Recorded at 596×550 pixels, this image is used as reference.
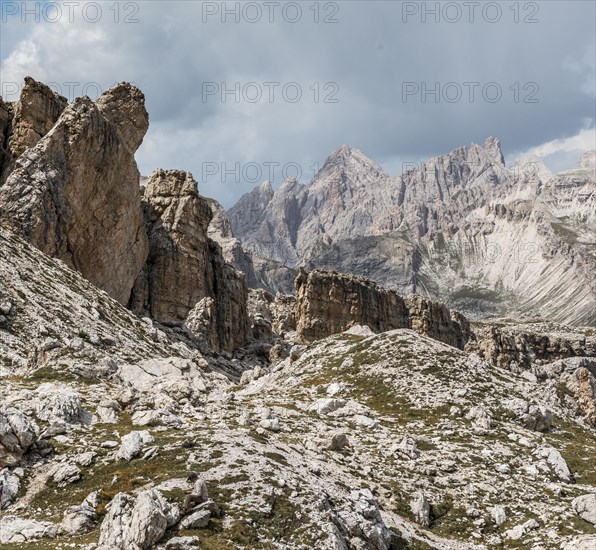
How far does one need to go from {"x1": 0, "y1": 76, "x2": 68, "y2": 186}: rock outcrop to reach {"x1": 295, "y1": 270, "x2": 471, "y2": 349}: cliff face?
8482cm

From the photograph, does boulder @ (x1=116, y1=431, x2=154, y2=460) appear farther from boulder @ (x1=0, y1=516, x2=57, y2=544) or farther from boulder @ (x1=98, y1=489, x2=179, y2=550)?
boulder @ (x1=98, y1=489, x2=179, y2=550)

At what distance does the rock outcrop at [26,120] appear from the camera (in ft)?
328

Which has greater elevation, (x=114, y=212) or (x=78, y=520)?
(x=114, y=212)

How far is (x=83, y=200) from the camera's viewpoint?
98438mm

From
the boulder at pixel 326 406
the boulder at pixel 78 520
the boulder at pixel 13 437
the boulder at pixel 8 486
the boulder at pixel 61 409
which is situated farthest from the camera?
the boulder at pixel 326 406

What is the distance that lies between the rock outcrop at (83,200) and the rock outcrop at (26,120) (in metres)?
7.31

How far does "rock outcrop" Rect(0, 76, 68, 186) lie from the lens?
9994 centimetres

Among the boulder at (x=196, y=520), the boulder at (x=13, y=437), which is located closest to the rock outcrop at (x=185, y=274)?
the boulder at (x=13, y=437)

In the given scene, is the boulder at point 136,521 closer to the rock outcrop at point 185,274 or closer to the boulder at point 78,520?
the boulder at point 78,520

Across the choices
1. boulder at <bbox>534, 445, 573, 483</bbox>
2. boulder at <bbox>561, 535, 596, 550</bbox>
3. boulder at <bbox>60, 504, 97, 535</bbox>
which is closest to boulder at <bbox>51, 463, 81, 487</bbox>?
boulder at <bbox>60, 504, 97, 535</bbox>

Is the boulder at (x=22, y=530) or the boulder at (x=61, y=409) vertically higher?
the boulder at (x=61, y=409)

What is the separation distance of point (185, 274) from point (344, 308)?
58737 mm

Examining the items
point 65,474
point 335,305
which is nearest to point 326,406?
point 65,474

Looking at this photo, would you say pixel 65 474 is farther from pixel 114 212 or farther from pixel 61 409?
pixel 114 212
